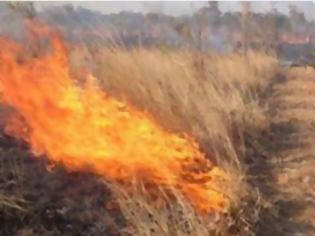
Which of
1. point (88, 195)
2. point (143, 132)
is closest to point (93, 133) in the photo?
point (143, 132)

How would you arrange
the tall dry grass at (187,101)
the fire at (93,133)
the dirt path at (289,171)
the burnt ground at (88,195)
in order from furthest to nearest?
1. the tall dry grass at (187,101)
2. the fire at (93,133)
3. the dirt path at (289,171)
4. the burnt ground at (88,195)

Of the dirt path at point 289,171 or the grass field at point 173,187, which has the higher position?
the grass field at point 173,187

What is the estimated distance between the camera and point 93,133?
22.4 feet

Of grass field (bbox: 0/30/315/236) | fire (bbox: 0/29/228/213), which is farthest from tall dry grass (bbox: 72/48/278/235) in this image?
fire (bbox: 0/29/228/213)

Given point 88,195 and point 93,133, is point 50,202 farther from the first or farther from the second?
point 93,133

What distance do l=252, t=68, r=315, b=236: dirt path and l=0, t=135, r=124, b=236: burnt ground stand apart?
124 cm

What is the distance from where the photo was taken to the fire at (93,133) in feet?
20.5

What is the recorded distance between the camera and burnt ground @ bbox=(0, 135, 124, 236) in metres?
5.39

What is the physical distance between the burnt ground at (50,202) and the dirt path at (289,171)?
1244mm

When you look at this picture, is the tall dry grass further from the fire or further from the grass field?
the fire

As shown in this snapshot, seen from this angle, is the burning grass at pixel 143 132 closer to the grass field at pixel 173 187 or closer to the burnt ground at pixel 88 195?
the grass field at pixel 173 187

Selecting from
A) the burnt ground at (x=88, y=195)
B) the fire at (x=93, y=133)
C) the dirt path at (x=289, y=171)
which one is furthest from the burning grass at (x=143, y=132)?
the dirt path at (x=289, y=171)

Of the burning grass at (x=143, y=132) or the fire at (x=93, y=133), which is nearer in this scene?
the burning grass at (x=143, y=132)

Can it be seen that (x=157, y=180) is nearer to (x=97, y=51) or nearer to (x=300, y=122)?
(x=97, y=51)
